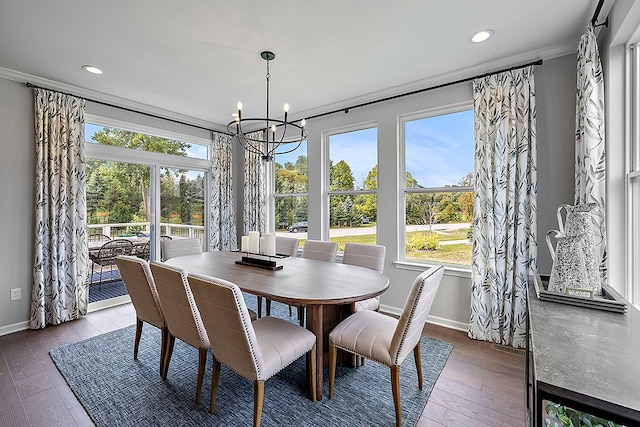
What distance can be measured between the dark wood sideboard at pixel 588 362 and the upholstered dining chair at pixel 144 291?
7.46ft

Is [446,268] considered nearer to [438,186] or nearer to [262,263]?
[438,186]

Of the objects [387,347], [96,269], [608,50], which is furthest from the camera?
[96,269]

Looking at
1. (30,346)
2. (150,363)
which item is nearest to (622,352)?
(150,363)

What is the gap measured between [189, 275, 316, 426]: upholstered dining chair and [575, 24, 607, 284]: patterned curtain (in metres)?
2.16

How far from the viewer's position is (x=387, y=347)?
1.77 metres

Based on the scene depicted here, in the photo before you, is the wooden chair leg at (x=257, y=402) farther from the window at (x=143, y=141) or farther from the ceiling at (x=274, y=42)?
the window at (x=143, y=141)

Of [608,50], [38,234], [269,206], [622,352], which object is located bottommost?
[622,352]

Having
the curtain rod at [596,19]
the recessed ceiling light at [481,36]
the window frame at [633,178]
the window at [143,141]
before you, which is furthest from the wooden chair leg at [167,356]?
the curtain rod at [596,19]

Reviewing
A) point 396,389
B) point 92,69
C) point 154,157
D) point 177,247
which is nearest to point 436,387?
point 396,389

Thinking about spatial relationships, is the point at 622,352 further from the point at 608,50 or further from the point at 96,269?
the point at 96,269

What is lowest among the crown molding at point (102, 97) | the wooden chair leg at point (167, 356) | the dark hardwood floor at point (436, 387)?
the dark hardwood floor at point (436, 387)

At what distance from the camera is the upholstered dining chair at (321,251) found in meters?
3.16

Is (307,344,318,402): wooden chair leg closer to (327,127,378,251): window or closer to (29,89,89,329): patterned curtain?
(327,127,378,251): window

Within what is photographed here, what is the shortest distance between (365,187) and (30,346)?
157 inches
